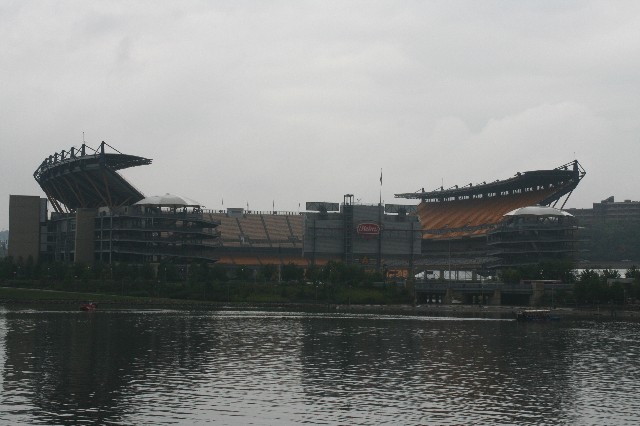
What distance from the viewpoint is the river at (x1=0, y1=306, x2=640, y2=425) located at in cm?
7050

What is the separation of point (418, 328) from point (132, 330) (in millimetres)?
52990

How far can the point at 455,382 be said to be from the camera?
8950 centimetres

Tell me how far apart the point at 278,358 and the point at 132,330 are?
44864mm

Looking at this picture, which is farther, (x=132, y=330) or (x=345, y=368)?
(x=132, y=330)

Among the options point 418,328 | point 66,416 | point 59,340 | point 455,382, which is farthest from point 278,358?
point 418,328

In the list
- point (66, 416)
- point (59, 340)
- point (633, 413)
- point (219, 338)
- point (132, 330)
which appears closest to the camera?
point (66, 416)

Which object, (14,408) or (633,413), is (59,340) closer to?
(14,408)

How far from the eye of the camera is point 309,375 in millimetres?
93312

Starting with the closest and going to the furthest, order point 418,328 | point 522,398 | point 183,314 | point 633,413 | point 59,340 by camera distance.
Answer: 1. point 633,413
2. point 522,398
3. point 59,340
4. point 418,328
5. point 183,314

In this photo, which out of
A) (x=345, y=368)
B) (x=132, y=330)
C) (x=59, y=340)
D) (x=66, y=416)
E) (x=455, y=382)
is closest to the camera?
(x=66, y=416)

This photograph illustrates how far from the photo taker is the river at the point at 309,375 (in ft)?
231

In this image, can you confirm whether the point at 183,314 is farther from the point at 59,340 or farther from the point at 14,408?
the point at 14,408

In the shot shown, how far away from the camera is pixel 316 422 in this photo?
67062mm

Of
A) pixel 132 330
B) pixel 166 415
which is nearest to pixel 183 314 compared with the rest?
pixel 132 330
